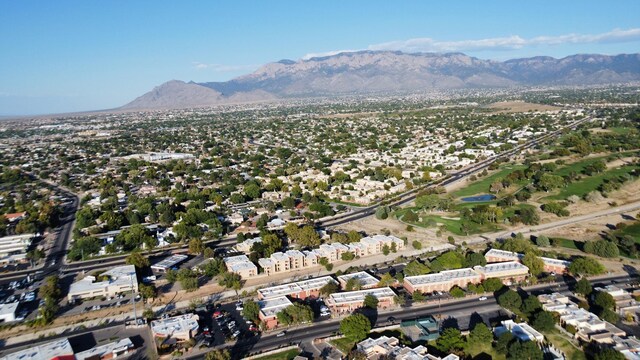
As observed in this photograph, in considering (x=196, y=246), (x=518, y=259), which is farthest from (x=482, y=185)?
(x=196, y=246)

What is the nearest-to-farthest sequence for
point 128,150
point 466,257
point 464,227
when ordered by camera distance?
1. point 466,257
2. point 464,227
3. point 128,150

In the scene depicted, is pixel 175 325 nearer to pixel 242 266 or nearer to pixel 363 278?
pixel 242 266

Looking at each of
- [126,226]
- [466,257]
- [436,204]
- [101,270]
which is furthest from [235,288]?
[436,204]

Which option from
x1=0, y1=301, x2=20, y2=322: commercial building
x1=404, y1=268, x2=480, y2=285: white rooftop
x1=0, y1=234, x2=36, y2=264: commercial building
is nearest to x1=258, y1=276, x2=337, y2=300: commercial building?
x1=404, y1=268, x2=480, y2=285: white rooftop

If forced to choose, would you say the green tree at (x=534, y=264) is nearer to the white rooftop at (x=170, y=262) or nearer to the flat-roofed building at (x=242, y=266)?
the flat-roofed building at (x=242, y=266)

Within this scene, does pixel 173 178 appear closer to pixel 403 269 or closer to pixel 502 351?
pixel 403 269

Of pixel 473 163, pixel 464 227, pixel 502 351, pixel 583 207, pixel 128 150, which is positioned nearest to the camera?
pixel 502 351

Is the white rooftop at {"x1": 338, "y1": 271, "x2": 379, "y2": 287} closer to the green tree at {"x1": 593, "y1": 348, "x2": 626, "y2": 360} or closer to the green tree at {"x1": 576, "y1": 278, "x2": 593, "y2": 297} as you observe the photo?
the green tree at {"x1": 576, "y1": 278, "x2": 593, "y2": 297}
